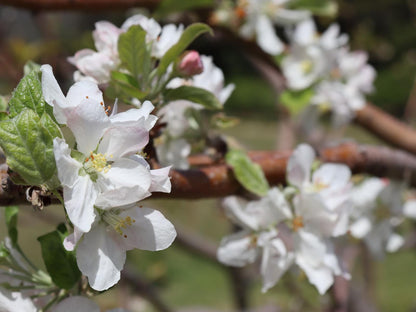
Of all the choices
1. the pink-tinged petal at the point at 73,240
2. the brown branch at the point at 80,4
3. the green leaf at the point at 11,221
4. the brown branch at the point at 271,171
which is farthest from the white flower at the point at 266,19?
the pink-tinged petal at the point at 73,240

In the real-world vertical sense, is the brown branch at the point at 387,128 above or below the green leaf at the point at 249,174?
below

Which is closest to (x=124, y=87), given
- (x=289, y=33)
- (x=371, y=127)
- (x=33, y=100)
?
(x=33, y=100)

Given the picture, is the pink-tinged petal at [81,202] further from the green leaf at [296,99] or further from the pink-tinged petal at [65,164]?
the green leaf at [296,99]

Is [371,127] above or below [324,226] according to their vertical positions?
below

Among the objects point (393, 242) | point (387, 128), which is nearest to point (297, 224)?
point (393, 242)

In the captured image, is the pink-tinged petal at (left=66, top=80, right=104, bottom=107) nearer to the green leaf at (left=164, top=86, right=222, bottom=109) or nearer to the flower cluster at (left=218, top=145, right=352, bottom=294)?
the green leaf at (left=164, top=86, right=222, bottom=109)

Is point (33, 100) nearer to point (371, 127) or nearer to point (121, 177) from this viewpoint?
point (121, 177)
